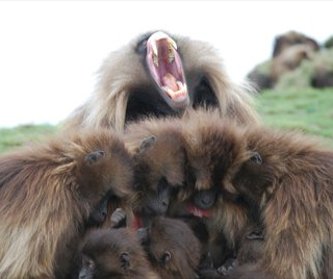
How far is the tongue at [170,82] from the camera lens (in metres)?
6.32

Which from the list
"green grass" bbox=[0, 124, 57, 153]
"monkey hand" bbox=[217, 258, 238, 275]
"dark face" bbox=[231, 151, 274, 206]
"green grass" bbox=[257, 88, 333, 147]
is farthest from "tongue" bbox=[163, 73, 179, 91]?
"green grass" bbox=[257, 88, 333, 147]

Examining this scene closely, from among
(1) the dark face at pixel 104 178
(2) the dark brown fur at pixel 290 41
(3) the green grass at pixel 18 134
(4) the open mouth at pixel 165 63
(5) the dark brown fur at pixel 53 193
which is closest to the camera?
(5) the dark brown fur at pixel 53 193

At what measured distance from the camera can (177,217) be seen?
4785 millimetres

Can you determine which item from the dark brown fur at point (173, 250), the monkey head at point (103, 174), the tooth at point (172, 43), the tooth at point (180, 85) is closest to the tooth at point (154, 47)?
the tooth at point (172, 43)

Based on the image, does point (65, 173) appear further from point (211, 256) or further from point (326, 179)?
point (326, 179)

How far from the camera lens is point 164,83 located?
6.41m

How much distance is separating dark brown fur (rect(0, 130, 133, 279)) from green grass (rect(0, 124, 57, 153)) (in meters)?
4.74

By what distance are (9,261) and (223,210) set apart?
3.63 feet

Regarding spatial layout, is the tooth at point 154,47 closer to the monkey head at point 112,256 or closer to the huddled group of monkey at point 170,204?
the huddled group of monkey at point 170,204

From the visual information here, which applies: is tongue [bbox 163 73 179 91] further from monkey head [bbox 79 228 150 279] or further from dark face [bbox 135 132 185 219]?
monkey head [bbox 79 228 150 279]

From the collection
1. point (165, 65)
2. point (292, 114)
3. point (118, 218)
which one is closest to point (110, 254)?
point (118, 218)

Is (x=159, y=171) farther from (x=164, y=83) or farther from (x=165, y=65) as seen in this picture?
(x=165, y=65)

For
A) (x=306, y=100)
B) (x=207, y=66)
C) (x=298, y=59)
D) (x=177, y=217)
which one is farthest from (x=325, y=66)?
(x=177, y=217)

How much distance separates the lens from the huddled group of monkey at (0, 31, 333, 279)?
4344mm
